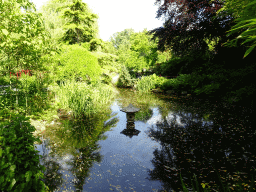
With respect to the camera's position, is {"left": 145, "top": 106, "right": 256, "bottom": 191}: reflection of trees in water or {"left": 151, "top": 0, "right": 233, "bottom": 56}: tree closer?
{"left": 145, "top": 106, "right": 256, "bottom": 191}: reflection of trees in water

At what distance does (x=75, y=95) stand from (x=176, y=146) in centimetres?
480

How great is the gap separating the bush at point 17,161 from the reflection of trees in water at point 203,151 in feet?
7.28

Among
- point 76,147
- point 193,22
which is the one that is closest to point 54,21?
point 193,22

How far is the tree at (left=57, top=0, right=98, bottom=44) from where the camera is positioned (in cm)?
1156

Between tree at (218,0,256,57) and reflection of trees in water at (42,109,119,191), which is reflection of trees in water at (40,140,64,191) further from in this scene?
tree at (218,0,256,57)

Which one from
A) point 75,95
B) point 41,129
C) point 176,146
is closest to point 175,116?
point 176,146

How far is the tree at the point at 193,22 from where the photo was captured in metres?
9.47

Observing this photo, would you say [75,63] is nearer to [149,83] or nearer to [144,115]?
[144,115]

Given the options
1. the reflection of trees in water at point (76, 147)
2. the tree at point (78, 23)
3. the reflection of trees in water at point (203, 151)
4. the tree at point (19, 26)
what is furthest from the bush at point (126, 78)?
the tree at point (19, 26)

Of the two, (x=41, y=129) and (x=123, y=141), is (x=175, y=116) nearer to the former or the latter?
(x=123, y=141)

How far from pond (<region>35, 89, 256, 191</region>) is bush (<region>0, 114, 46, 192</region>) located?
1078 millimetres

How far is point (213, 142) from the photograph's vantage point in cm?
450

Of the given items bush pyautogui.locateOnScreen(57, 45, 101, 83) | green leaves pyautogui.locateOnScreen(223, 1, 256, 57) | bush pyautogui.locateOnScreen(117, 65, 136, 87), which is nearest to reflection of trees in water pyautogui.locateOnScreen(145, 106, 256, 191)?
green leaves pyautogui.locateOnScreen(223, 1, 256, 57)

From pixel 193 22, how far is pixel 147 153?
32.2ft
